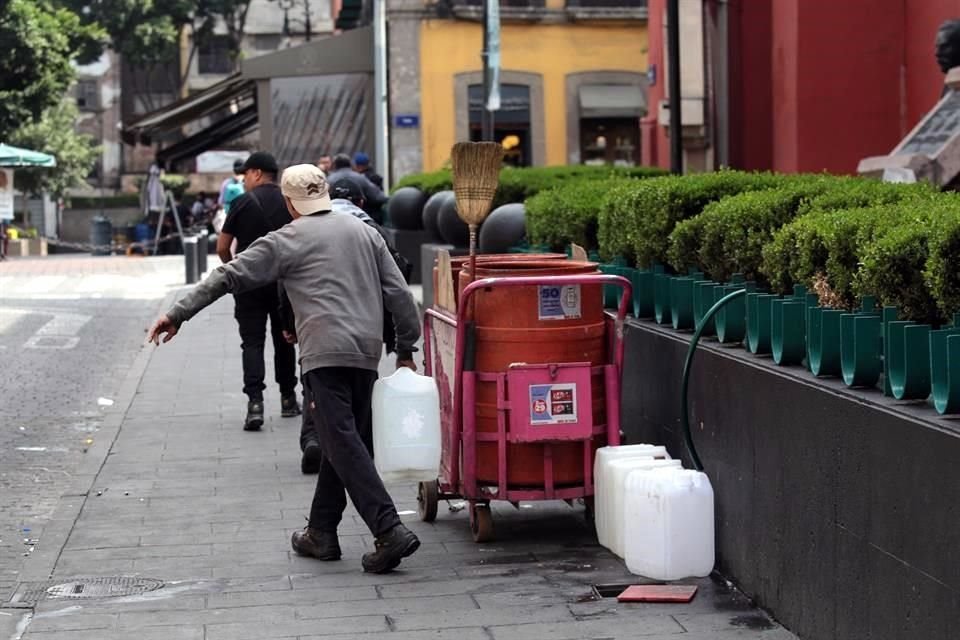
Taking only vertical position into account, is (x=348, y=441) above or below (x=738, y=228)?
below

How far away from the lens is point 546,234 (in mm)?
10883

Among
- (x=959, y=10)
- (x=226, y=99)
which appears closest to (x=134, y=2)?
(x=226, y=99)

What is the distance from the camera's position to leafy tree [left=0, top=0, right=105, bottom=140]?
141 ft

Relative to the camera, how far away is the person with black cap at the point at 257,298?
36.2ft

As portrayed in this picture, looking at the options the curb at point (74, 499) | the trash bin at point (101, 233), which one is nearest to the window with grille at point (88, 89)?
the trash bin at point (101, 233)

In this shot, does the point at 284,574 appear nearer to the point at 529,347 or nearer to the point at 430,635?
the point at 430,635

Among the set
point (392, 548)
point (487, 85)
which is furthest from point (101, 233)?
point (392, 548)

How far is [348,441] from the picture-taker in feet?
23.7

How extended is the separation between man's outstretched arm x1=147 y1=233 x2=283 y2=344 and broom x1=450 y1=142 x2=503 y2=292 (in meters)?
0.92

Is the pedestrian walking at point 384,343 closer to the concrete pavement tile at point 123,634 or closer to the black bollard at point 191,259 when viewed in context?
the concrete pavement tile at point 123,634

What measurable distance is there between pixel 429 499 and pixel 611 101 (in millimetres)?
31848

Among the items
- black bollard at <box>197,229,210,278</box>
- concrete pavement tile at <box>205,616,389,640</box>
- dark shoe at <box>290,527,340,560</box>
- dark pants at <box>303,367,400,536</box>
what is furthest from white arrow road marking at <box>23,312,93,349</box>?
concrete pavement tile at <box>205,616,389,640</box>

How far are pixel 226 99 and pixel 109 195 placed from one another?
1147 inches

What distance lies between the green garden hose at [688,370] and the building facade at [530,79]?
30.0m
